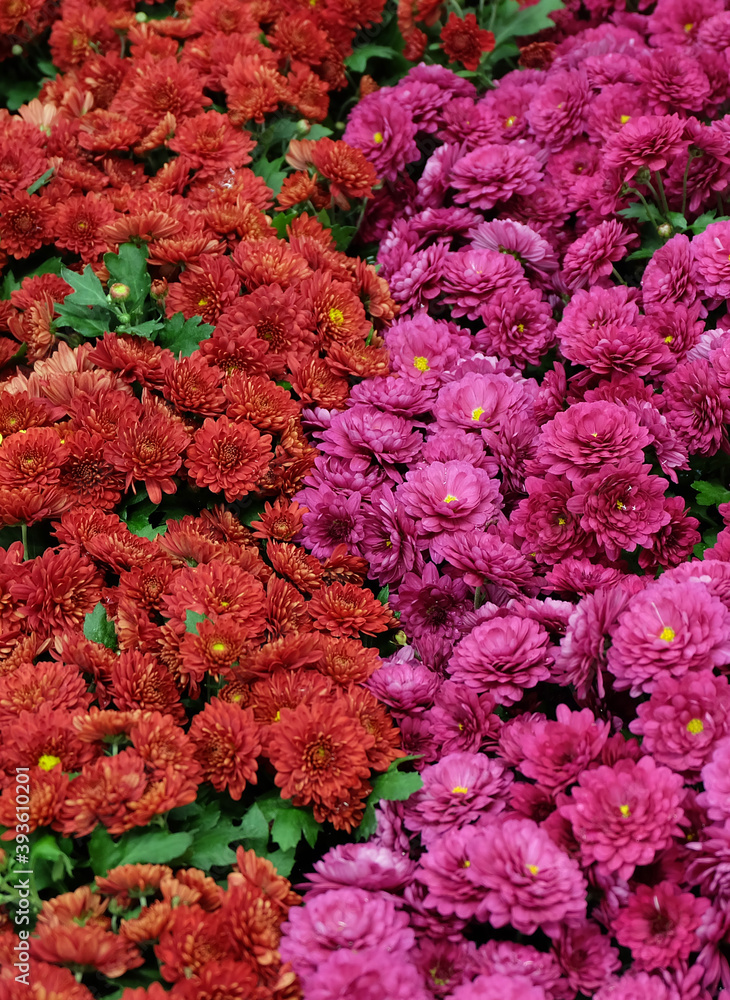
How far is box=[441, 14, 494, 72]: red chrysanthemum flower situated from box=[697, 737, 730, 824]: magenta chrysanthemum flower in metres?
2.25

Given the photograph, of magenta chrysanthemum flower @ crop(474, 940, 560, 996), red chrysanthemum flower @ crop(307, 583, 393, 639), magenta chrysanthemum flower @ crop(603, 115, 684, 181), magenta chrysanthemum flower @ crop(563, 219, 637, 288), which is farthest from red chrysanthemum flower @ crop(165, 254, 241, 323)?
magenta chrysanthemum flower @ crop(474, 940, 560, 996)

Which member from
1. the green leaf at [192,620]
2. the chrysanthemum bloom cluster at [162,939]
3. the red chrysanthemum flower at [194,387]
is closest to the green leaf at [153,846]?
the chrysanthemum bloom cluster at [162,939]

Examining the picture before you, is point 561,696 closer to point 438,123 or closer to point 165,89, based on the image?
point 438,123

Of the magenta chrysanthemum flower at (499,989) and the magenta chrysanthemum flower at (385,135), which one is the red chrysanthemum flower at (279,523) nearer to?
the magenta chrysanthemum flower at (499,989)

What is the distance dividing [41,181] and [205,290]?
2.07 ft

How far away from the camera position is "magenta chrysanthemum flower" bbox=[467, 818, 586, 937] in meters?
1.33

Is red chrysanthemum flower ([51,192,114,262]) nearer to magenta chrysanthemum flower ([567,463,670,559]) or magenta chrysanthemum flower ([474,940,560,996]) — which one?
magenta chrysanthemum flower ([567,463,670,559])

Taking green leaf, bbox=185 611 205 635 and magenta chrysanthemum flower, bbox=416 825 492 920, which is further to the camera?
green leaf, bbox=185 611 205 635

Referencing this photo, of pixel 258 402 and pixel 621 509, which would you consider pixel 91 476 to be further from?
pixel 621 509

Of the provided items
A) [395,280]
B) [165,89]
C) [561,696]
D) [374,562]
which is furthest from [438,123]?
[561,696]

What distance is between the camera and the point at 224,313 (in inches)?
82.9

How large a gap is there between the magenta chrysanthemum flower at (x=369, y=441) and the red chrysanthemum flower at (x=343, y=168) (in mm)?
742

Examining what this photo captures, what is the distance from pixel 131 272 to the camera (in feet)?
6.90

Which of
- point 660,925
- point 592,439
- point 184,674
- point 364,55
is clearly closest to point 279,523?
point 184,674
